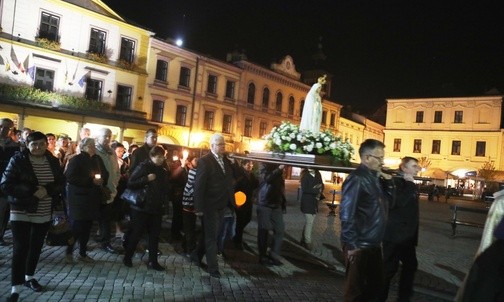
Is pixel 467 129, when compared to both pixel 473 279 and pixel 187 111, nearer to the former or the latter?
pixel 187 111

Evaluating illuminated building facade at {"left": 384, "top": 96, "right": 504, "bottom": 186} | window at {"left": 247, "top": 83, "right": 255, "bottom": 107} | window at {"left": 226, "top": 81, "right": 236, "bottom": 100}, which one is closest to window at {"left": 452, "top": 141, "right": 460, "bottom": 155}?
illuminated building facade at {"left": 384, "top": 96, "right": 504, "bottom": 186}

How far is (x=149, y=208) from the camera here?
21.7 feet

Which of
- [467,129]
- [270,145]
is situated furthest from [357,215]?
[467,129]

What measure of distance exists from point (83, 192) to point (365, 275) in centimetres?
443

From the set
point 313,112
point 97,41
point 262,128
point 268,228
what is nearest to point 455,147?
point 262,128

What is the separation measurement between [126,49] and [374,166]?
30844 millimetres

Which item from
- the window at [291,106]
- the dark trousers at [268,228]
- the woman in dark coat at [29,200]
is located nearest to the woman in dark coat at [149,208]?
the woman in dark coat at [29,200]

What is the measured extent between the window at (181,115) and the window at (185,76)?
1859 millimetres

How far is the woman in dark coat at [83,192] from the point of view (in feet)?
21.8

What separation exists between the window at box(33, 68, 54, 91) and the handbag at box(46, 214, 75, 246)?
79.3ft

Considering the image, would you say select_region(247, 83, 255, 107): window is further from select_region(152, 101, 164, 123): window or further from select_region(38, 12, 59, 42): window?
select_region(38, 12, 59, 42): window

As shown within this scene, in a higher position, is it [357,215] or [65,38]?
[65,38]

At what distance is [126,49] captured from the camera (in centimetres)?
3244

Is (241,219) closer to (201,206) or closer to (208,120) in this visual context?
(201,206)
